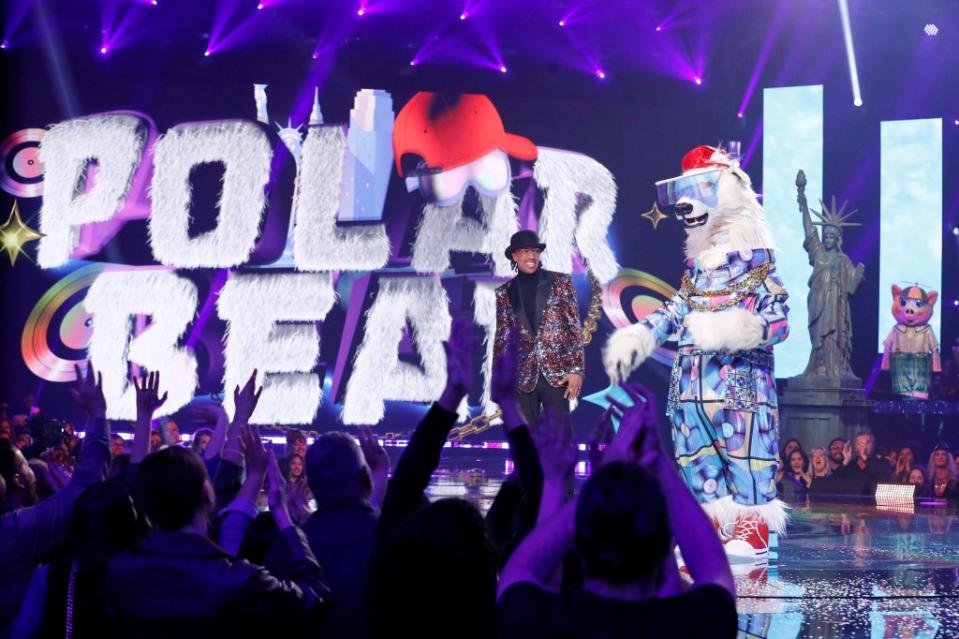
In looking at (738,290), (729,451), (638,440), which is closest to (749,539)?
(729,451)

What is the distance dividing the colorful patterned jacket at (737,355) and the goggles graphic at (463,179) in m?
7.15

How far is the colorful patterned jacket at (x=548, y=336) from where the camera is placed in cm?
668

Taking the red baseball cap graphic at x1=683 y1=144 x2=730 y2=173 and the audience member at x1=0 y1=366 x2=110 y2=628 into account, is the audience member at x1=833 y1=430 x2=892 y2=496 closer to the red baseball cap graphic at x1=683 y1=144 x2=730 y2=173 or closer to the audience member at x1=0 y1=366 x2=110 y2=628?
the red baseball cap graphic at x1=683 y1=144 x2=730 y2=173

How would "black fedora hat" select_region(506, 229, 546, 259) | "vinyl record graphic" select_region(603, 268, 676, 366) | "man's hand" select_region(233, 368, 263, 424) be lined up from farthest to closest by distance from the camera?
"vinyl record graphic" select_region(603, 268, 676, 366)
"black fedora hat" select_region(506, 229, 546, 259)
"man's hand" select_region(233, 368, 263, 424)

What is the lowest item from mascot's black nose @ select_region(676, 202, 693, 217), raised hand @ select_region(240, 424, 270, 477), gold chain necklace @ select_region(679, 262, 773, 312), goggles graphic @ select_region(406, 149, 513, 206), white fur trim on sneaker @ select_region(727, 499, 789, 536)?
white fur trim on sneaker @ select_region(727, 499, 789, 536)

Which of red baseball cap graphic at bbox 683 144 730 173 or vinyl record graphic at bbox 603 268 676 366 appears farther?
vinyl record graphic at bbox 603 268 676 366

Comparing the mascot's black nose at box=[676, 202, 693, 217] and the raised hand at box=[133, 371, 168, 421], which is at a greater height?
the mascot's black nose at box=[676, 202, 693, 217]

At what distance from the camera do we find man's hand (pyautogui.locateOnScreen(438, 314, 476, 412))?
2467 mm

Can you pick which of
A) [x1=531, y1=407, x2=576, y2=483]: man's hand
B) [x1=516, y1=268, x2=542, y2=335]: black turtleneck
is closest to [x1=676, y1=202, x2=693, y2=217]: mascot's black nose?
[x1=516, y1=268, x2=542, y2=335]: black turtleneck

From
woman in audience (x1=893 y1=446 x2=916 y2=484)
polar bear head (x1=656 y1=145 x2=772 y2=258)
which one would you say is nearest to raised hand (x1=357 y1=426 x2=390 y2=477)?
polar bear head (x1=656 y1=145 x2=772 y2=258)

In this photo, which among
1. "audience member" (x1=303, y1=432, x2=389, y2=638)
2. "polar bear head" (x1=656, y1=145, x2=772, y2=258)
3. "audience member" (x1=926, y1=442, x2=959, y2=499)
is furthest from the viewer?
"audience member" (x1=926, y1=442, x2=959, y2=499)

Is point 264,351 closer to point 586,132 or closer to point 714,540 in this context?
point 586,132

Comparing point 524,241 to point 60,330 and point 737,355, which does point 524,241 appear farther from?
point 60,330

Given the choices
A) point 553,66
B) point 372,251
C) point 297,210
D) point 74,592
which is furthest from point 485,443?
point 74,592
